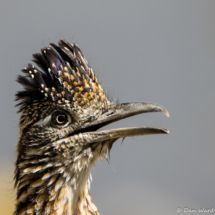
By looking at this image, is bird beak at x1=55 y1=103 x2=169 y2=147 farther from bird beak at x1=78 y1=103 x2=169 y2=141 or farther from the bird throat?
the bird throat

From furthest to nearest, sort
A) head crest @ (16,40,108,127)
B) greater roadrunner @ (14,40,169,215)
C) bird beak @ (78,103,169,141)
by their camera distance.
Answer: head crest @ (16,40,108,127), greater roadrunner @ (14,40,169,215), bird beak @ (78,103,169,141)

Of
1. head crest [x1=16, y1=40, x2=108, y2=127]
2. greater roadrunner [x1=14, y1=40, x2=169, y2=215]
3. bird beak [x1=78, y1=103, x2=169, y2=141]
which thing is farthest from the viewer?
head crest [x1=16, y1=40, x2=108, y2=127]

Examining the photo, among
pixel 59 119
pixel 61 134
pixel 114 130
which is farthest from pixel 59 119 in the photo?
pixel 114 130

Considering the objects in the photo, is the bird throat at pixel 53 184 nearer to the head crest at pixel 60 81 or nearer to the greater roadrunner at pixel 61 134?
the greater roadrunner at pixel 61 134

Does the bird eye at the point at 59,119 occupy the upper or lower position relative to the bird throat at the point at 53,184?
upper

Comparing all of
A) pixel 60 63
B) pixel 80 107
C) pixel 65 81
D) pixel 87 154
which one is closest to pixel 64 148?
pixel 87 154

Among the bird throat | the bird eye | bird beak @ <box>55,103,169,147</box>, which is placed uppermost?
the bird eye

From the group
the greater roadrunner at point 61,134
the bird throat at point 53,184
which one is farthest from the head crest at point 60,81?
the bird throat at point 53,184

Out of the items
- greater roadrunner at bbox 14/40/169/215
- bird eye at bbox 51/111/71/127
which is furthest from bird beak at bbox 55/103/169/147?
bird eye at bbox 51/111/71/127
